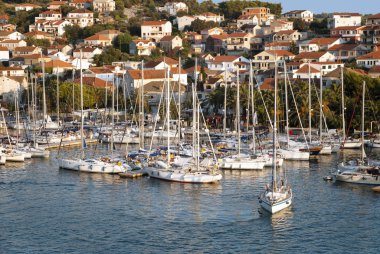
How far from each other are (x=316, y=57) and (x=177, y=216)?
55515 mm

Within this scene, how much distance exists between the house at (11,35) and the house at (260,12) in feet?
121

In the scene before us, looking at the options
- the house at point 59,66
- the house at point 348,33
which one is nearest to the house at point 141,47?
the house at point 59,66

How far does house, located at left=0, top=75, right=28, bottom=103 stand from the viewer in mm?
86250

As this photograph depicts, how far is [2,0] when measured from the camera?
15088 centimetres

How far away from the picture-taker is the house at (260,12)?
125000 mm

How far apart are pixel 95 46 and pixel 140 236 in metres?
82.9

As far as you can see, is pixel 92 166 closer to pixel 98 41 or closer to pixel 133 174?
pixel 133 174

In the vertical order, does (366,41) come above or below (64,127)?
above

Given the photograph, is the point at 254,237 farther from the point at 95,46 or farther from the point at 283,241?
the point at 95,46

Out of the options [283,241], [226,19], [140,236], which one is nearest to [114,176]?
[140,236]

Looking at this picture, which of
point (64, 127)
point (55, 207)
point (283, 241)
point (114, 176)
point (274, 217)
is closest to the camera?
point (283, 241)

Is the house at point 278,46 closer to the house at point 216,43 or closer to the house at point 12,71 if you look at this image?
the house at point 216,43

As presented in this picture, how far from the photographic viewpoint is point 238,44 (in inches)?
4262

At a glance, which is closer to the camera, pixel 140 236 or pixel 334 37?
pixel 140 236
